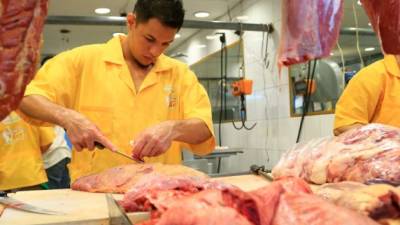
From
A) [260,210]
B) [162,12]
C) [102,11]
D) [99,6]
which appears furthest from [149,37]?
[102,11]

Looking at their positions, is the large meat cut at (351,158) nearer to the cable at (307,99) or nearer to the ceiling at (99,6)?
the cable at (307,99)

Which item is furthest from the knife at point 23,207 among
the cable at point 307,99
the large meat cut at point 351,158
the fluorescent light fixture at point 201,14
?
the fluorescent light fixture at point 201,14

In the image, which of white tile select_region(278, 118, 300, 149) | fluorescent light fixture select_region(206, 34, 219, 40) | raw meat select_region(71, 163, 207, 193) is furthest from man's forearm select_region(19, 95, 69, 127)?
fluorescent light fixture select_region(206, 34, 219, 40)

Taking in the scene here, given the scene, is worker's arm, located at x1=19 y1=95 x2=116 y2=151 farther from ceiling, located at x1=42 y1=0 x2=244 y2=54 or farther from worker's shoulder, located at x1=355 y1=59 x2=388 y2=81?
ceiling, located at x1=42 y1=0 x2=244 y2=54

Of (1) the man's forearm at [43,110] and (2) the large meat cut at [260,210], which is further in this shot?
(1) the man's forearm at [43,110]

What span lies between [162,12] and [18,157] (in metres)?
1.29

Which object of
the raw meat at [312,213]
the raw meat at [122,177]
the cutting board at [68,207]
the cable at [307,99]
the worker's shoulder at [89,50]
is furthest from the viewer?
the cable at [307,99]

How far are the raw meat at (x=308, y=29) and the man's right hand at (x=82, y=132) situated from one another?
110 centimetres

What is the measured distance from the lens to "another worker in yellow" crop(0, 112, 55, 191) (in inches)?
105

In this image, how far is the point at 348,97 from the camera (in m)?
2.52

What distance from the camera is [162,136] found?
1986 millimetres

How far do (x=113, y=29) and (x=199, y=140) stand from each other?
5623mm

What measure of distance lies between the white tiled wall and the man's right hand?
2.63 metres

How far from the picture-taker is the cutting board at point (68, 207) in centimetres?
124
